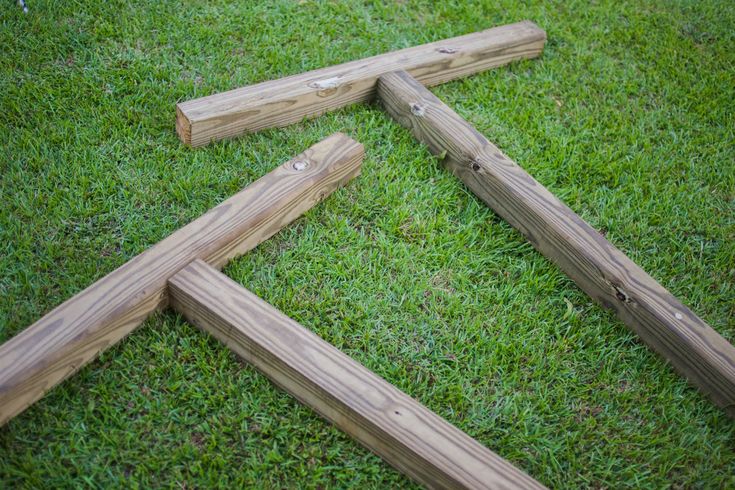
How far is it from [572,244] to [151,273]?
1.64 metres

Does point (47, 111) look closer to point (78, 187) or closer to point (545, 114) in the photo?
point (78, 187)

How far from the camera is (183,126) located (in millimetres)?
2809

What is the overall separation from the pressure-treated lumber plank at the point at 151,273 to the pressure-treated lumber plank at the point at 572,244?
48 cm

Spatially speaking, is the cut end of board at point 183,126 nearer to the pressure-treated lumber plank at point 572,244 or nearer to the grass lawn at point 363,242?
the grass lawn at point 363,242

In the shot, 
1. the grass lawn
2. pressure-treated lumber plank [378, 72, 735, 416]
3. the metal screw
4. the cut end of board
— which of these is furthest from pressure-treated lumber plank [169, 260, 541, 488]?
pressure-treated lumber plank [378, 72, 735, 416]

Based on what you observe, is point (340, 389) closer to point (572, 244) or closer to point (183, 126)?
point (572, 244)

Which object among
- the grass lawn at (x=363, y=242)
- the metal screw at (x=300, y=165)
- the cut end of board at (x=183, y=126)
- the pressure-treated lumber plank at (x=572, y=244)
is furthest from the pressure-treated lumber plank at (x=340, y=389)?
the pressure-treated lumber plank at (x=572, y=244)

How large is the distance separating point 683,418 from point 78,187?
8.24 feet

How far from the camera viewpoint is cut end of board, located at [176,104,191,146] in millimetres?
2766

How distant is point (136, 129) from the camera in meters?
2.91

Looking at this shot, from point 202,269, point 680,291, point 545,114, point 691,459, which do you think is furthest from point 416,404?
point 545,114

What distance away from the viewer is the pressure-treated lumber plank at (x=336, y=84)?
282 cm

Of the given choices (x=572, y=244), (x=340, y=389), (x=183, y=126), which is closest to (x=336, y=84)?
(x=183, y=126)

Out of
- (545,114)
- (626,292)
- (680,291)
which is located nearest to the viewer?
(626,292)
